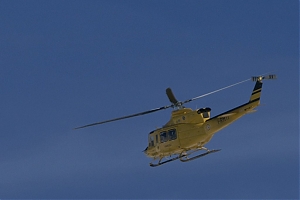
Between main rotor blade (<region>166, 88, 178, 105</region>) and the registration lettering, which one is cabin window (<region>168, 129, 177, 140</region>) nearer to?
main rotor blade (<region>166, 88, 178, 105</region>)

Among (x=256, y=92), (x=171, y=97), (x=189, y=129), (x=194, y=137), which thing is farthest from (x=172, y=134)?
(x=256, y=92)

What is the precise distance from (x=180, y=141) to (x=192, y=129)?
1.36m

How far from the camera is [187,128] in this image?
334 ft

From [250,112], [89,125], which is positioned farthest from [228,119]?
[89,125]

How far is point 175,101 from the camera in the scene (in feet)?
338

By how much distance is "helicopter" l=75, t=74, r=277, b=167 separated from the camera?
98.9m

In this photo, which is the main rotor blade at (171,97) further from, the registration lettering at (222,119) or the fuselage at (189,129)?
the registration lettering at (222,119)

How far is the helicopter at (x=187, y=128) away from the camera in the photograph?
9894 centimetres

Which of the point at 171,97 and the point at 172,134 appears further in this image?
the point at 171,97

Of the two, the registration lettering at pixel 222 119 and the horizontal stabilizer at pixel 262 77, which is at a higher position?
the horizontal stabilizer at pixel 262 77

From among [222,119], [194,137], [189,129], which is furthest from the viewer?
[189,129]

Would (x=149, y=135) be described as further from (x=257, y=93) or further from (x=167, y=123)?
(x=257, y=93)

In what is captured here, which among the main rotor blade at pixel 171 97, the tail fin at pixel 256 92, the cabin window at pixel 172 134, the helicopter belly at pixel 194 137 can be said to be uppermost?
the main rotor blade at pixel 171 97

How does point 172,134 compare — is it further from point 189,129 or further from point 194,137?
point 194,137
